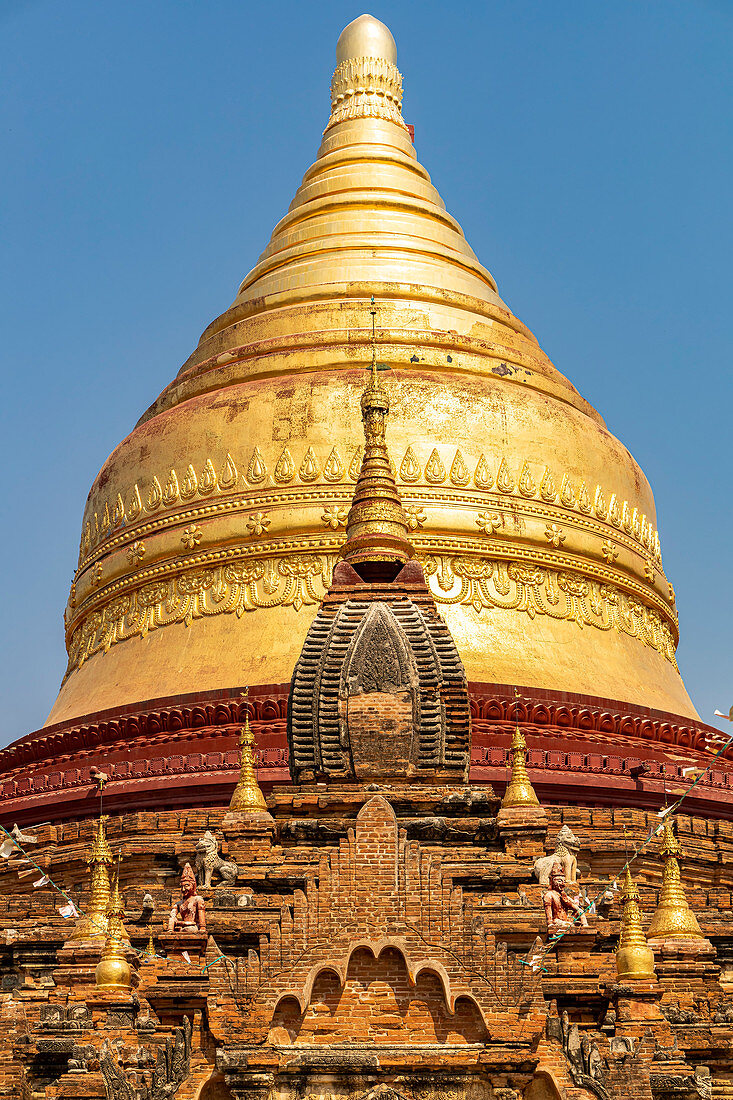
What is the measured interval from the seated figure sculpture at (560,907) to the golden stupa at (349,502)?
10.2 m

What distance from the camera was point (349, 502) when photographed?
3120cm

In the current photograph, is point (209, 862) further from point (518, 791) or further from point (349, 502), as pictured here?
point (349, 502)

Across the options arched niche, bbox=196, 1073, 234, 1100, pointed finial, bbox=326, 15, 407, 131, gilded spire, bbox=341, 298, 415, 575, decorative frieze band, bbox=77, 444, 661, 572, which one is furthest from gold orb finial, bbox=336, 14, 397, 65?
arched niche, bbox=196, 1073, 234, 1100

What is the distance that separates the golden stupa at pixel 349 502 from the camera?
31.0 meters

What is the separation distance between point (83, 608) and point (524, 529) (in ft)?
25.6

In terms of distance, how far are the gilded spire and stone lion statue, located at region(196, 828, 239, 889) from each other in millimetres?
3337

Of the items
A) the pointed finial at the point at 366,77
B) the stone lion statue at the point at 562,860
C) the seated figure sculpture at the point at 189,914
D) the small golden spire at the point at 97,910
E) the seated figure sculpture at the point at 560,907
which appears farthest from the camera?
the pointed finial at the point at 366,77

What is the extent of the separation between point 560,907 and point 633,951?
2.58ft

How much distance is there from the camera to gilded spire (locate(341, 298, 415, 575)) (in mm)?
22391

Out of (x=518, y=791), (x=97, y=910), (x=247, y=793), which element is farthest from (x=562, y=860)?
(x=97, y=910)

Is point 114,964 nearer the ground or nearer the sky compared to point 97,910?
nearer the ground

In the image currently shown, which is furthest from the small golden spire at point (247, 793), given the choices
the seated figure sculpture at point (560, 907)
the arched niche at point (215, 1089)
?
the arched niche at point (215, 1089)

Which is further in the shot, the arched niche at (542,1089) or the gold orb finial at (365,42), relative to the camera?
the gold orb finial at (365,42)

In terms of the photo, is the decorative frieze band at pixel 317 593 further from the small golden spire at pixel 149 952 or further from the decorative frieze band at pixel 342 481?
the small golden spire at pixel 149 952
